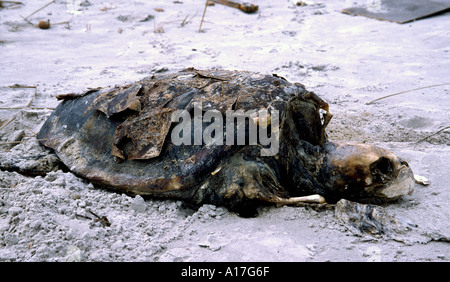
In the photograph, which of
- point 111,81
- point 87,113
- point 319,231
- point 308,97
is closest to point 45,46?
point 111,81

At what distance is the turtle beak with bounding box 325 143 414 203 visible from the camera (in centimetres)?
206

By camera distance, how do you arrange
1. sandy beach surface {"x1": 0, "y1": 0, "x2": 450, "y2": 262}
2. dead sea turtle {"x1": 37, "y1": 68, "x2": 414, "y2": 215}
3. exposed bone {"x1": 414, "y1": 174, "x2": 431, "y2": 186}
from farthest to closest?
exposed bone {"x1": 414, "y1": 174, "x2": 431, "y2": 186} < dead sea turtle {"x1": 37, "y1": 68, "x2": 414, "y2": 215} < sandy beach surface {"x1": 0, "y1": 0, "x2": 450, "y2": 262}

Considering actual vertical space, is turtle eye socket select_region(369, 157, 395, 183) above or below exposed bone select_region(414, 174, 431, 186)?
above

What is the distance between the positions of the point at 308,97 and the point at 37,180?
1.62 metres

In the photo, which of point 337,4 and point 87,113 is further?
point 337,4

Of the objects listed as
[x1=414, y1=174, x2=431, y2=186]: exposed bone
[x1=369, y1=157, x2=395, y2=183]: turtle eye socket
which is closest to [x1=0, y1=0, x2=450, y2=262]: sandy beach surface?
[x1=414, y1=174, x2=431, y2=186]: exposed bone

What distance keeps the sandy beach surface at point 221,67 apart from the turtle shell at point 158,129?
4.7 inches

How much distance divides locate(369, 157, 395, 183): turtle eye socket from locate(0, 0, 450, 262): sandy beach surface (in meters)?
0.17

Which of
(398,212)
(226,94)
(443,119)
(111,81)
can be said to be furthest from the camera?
(111,81)

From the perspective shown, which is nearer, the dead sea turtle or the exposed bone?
the dead sea turtle

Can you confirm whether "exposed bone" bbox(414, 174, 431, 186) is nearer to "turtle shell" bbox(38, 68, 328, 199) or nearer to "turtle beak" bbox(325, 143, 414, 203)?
"turtle beak" bbox(325, 143, 414, 203)

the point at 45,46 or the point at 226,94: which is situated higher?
the point at 226,94

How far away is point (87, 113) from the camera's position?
2463mm

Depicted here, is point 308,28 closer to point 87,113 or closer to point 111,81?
point 111,81
